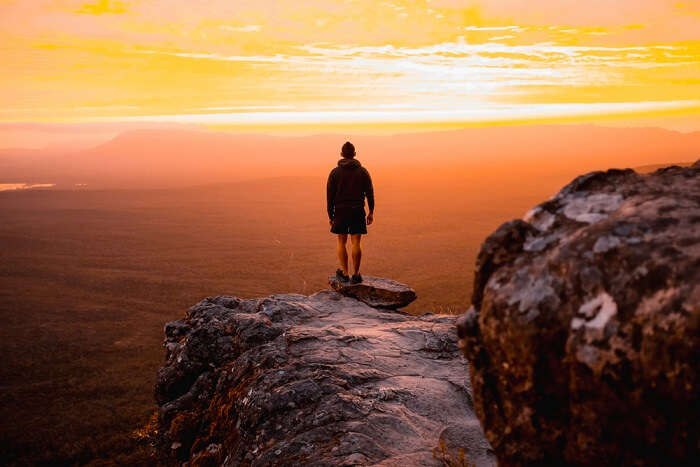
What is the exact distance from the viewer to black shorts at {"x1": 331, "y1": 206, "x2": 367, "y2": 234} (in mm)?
9945

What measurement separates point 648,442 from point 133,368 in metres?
37.6

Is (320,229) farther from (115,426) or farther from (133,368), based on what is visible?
(115,426)

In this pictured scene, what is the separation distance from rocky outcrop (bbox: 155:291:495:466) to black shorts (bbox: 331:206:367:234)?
5.71ft

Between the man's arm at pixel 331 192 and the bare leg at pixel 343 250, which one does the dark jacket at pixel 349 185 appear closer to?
the man's arm at pixel 331 192

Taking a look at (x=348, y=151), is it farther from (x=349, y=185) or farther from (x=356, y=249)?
(x=356, y=249)

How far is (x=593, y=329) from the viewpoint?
7.25 feet

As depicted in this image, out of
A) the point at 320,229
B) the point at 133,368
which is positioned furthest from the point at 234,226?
the point at 133,368

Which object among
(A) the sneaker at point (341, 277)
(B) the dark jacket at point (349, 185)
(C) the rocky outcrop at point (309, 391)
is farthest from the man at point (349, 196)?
(C) the rocky outcrop at point (309, 391)

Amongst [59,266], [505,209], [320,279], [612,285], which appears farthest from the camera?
[505,209]

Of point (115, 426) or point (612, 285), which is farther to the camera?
point (115, 426)

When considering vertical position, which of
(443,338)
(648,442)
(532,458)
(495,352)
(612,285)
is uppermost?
(612,285)

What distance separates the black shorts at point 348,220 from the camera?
32.6 feet

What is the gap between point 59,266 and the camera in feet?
221

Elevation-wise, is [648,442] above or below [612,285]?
below
